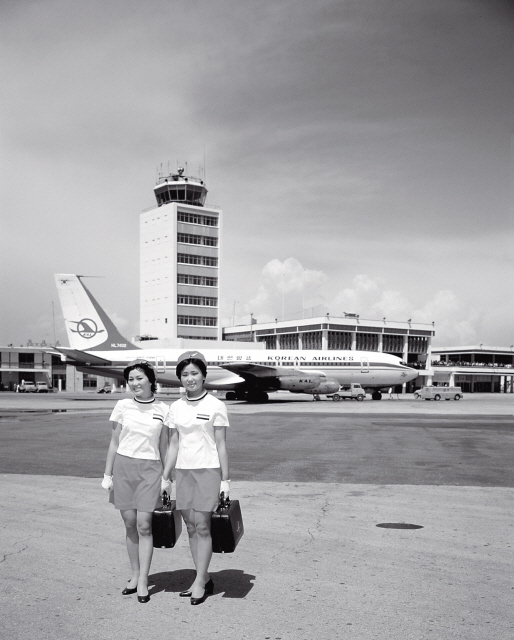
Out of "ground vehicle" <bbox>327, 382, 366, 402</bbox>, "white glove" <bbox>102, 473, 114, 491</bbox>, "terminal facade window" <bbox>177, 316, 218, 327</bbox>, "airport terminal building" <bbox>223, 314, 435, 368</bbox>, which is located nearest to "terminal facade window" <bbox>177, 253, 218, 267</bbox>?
"terminal facade window" <bbox>177, 316, 218, 327</bbox>

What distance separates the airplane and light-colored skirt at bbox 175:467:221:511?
1653 inches

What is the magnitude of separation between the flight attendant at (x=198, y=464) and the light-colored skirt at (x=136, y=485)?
0.12 m

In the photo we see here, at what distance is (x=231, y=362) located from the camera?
2061 inches

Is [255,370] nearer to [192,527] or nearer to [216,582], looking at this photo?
[216,582]

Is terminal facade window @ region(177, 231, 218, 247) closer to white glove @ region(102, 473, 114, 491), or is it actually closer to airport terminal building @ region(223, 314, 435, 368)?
airport terminal building @ region(223, 314, 435, 368)

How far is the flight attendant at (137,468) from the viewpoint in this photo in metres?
6.29

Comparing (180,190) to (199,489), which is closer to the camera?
(199,489)

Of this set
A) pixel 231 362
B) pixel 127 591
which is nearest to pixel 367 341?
pixel 231 362

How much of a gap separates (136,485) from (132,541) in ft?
1.78

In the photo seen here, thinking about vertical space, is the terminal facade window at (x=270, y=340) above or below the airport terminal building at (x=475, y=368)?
above

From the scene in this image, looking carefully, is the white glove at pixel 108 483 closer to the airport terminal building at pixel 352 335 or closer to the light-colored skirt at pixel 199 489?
the light-colored skirt at pixel 199 489

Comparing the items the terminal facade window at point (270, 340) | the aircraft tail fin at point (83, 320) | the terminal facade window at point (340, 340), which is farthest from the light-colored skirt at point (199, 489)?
the terminal facade window at point (270, 340)

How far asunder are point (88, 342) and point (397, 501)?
4374 centimetres

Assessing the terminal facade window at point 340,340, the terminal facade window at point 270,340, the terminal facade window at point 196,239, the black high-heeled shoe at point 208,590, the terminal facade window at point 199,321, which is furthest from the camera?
the terminal facade window at point 270,340
